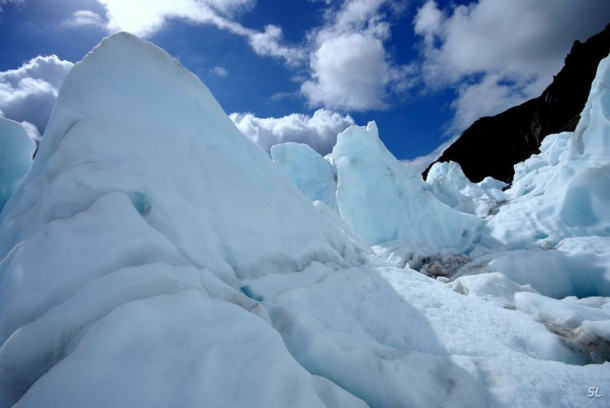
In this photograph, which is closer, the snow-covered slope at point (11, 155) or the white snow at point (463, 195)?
the snow-covered slope at point (11, 155)

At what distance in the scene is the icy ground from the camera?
1760mm

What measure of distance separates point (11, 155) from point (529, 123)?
2334 inches

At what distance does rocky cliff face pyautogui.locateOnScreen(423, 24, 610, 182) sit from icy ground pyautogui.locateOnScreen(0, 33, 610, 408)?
3724 cm

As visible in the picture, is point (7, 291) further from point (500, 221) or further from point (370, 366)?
point (500, 221)

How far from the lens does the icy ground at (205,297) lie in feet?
5.77

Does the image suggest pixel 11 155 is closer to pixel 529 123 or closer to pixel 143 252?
pixel 143 252

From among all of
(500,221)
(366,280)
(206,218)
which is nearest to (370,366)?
(366,280)

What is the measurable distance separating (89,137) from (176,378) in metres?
2.67

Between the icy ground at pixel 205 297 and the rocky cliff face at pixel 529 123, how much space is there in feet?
122

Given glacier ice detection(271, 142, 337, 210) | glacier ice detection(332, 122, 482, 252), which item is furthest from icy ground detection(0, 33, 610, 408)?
glacier ice detection(271, 142, 337, 210)

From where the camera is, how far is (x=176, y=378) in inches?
67.0

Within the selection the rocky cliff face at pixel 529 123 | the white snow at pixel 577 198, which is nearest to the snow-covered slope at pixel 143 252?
the white snow at pixel 577 198

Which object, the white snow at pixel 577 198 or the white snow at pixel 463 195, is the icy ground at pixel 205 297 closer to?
the white snow at pixel 577 198

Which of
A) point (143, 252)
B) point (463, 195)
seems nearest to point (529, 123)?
point (463, 195)
